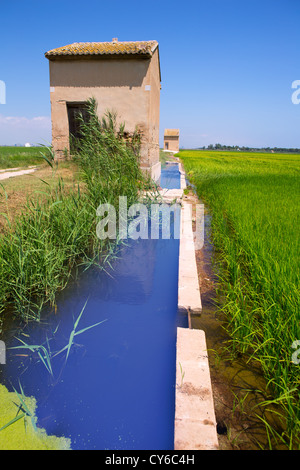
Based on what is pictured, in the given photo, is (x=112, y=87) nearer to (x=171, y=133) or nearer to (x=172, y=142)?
(x=171, y=133)

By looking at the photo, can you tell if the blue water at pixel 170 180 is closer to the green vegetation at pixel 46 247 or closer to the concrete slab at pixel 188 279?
the green vegetation at pixel 46 247

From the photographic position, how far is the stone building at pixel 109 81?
24.9 feet

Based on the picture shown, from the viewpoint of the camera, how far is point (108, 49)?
7.71 m

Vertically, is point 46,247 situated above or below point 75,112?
below

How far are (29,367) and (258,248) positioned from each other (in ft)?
7.18

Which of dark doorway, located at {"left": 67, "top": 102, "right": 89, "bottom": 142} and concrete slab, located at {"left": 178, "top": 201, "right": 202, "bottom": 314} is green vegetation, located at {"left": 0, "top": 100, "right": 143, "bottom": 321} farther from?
dark doorway, located at {"left": 67, "top": 102, "right": 89, "bottom": 142}

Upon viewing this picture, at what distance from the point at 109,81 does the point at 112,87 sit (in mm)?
198

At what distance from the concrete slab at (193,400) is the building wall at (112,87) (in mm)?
6685

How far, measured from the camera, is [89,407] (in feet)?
4.77

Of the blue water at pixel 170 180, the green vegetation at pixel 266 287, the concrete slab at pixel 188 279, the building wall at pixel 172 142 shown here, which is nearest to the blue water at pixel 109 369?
the concrete slab at pixel 188 279

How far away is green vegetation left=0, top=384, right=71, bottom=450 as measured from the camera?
4.15 feet

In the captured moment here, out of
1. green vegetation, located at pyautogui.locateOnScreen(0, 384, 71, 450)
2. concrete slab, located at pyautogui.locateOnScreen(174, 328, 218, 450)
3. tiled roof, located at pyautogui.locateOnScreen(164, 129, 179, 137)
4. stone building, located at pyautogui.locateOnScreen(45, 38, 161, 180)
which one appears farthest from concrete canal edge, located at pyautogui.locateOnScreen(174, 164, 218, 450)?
tiled roof, located at pyautogui.locateOnScreen(164, 129, 179, 137)

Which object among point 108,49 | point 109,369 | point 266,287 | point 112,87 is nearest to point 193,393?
point 109,369

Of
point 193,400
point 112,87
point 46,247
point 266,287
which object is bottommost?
point 193,400
